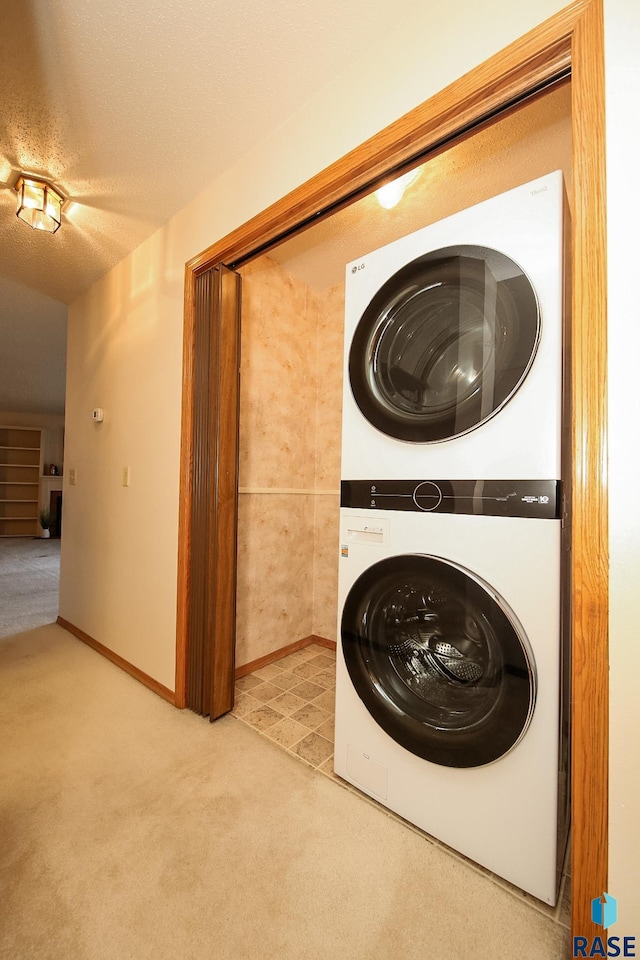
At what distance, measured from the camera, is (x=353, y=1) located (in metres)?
1.12

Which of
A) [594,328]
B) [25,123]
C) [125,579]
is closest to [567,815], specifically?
[594,328]

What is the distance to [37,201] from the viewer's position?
1.84 metres

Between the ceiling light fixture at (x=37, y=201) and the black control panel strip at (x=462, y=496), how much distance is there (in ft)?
6.30

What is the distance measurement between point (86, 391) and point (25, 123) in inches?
62.3

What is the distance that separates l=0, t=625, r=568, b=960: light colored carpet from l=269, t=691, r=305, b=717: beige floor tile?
26 cm

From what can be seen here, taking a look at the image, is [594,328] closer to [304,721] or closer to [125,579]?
[304,721]

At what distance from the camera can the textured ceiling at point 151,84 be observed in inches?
45.6

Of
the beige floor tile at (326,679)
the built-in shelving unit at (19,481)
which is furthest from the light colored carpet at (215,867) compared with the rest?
the built-in shelving unit at (19,481)

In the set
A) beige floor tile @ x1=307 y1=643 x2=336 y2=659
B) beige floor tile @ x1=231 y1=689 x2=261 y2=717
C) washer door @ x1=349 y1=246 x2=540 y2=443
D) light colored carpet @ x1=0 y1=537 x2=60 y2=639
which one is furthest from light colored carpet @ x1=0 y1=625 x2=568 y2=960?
light colored carpet @ x1=0 y1=537 x2=60 y2=639

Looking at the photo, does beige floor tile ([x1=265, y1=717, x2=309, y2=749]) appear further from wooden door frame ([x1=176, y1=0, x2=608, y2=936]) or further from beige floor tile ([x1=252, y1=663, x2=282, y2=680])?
wooden door frame ([x1=176, y1=0, x2=608, y2=936])

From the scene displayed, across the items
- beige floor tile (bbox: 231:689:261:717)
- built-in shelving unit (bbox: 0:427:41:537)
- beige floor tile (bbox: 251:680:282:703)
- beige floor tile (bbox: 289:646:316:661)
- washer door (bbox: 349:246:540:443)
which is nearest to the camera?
washer door (bbox: 349:246:540:443)

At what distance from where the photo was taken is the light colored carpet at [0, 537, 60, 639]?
122 inches

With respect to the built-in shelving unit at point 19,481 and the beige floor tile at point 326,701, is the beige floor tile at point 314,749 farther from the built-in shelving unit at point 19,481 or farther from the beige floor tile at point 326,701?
the built-in shelving unit at point 19,481

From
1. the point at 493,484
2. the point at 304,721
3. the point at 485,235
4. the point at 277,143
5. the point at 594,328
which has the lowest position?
the point at 304,721
